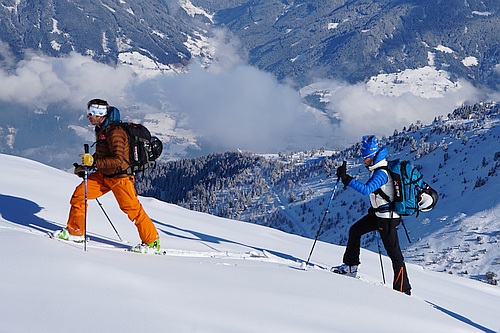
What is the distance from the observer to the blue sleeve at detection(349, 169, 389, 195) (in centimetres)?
893

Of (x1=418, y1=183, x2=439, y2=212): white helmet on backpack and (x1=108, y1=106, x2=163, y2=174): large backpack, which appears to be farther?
(x1=418, y1=183, x2=439, y2=212): white helmet on backpack

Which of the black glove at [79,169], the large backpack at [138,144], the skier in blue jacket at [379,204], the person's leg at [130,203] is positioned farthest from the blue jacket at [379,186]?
the black glove at [79,169]

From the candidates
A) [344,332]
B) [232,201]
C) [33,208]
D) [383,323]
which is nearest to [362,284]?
[383,323]

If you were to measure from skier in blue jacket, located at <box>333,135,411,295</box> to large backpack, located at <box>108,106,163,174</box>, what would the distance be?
11.6 ft

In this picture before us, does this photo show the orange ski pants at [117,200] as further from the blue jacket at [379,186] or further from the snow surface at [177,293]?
the blue jacket at [379,186]

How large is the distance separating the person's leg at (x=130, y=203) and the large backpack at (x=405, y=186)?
15.0ft

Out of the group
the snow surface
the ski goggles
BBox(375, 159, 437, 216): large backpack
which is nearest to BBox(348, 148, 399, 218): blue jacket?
BBox(375, 159, 437, 216): large backpack

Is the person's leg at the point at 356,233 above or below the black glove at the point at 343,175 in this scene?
below

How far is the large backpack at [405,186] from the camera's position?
29.9 feet

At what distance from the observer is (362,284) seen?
8211 mm

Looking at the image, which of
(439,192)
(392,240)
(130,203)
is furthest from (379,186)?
(439,192)

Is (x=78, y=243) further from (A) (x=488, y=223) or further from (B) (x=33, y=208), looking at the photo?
(A) (x=488, y=223)

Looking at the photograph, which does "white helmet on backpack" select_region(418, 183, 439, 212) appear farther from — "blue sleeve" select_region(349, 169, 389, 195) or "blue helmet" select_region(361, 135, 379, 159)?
"blue helmet" select_region(361, 135, 379, 159)

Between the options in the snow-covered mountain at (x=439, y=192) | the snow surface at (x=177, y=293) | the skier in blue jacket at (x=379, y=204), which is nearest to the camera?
the snow surface at (x=177, y=293)
